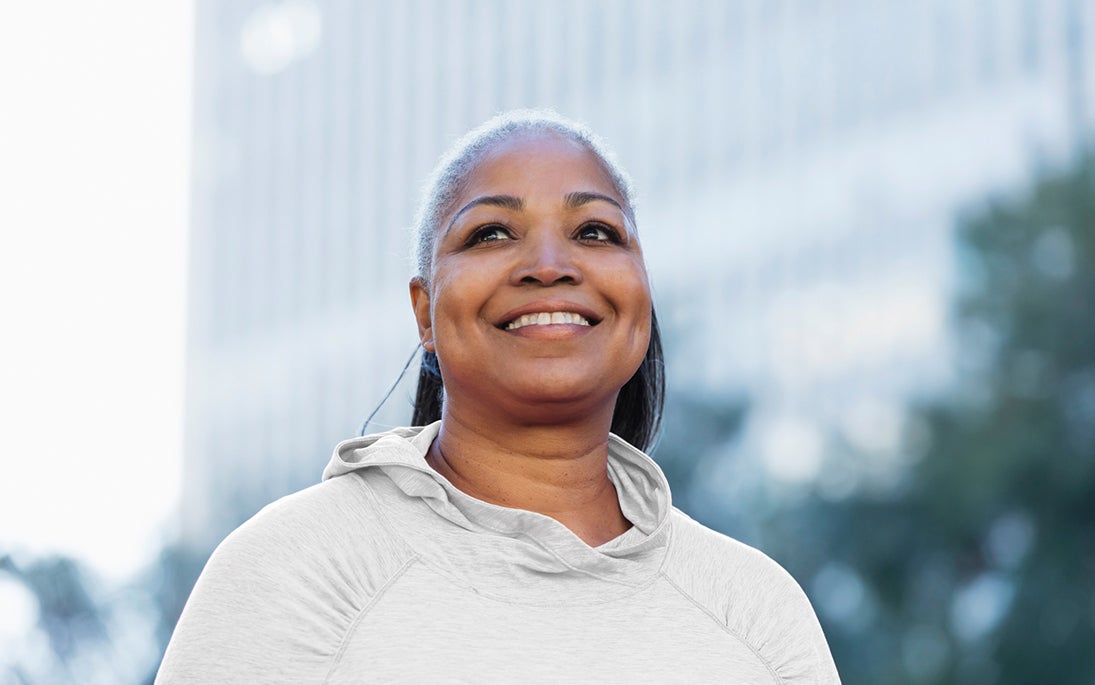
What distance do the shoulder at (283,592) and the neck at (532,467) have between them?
281 millimetres

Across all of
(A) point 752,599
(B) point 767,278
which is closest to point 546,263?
(A) point 752,599

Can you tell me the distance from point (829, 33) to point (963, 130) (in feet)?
17.9

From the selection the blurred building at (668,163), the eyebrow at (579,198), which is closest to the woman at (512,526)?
the eyebrow at (579,198)

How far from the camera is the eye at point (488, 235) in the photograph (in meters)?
2.79

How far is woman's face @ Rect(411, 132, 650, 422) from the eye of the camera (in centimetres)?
A: 270

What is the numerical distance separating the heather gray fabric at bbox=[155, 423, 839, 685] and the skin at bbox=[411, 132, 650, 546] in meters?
0.14

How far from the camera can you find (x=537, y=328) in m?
2.70

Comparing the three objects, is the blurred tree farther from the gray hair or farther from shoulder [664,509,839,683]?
the gray hair

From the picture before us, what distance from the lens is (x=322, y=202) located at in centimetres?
5116

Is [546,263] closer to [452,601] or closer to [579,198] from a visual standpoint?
[579,198]

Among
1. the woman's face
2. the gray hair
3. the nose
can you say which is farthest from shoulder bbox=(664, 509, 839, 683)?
the gray hair

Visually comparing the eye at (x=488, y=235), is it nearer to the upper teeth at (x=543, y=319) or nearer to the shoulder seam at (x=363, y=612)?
the upper teeth at (x=543, y=319)

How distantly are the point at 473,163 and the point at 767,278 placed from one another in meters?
39.3

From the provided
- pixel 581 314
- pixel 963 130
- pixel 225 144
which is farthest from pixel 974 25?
pixel 581 314
